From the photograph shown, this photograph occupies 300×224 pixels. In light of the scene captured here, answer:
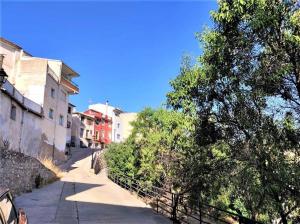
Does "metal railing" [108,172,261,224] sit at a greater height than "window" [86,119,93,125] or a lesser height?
lesser

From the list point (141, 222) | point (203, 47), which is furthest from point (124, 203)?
point (203, 47)

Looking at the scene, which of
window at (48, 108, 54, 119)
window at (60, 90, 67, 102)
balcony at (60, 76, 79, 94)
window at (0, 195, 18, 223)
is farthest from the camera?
balcony at (60, 76, 79, 94)

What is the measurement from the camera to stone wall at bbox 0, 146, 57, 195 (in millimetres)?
17825

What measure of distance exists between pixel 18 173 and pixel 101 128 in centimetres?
6165

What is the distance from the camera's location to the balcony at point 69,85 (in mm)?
43125

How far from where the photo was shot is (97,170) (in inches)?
1527

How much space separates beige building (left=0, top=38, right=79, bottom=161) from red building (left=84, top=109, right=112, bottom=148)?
3700cm

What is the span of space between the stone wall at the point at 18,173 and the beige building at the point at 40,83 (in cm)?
1239

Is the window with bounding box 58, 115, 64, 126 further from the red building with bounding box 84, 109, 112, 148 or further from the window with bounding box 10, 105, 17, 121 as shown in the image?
the red building with bounding box 84, 109, 112, 148

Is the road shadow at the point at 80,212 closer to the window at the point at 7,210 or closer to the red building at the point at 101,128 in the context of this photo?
the window at the point at 7,210

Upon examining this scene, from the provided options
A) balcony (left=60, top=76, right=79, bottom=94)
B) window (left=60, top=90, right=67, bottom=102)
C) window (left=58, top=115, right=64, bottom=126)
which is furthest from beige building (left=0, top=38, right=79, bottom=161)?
balcony (left=60, top=76, right=79, bottom=94)

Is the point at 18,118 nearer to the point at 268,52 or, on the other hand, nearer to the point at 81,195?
the point at 81,195

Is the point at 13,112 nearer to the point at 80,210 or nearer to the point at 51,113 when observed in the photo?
the point at 80,210

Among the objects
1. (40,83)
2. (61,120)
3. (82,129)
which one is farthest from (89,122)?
(40,83)
